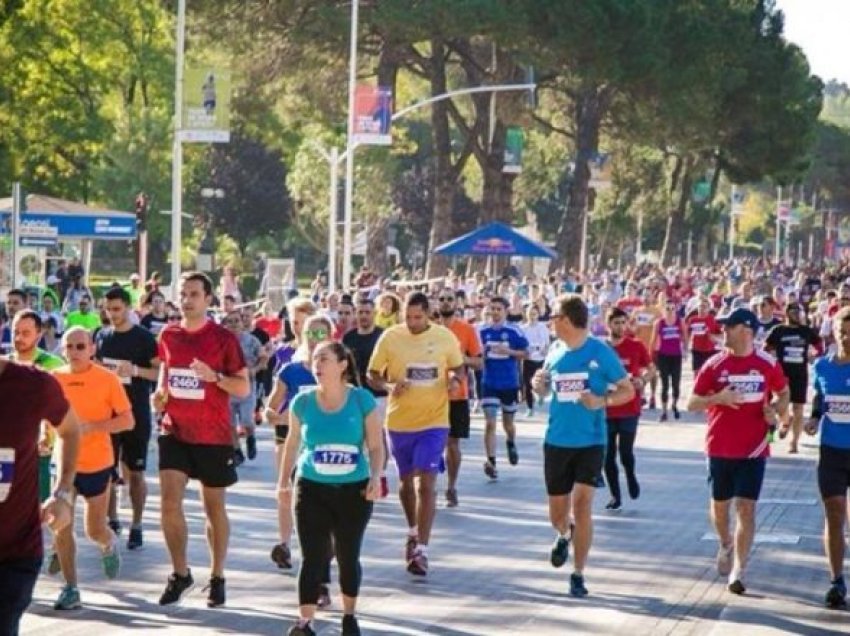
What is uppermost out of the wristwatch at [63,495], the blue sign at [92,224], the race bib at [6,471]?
the blue sign at [92,224]

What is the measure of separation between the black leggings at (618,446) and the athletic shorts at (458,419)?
4.15ft

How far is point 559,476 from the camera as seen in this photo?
1223 cm

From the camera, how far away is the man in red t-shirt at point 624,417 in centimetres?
1686

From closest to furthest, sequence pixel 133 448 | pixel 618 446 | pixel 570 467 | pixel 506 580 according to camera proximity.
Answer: pixel 570 467, pixel 506 580, pixel 133 448, pixel 618 446

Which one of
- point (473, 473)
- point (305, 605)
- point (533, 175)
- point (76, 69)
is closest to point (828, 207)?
point (533, 175)

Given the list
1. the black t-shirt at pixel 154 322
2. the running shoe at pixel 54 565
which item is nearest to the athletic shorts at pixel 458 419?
the black t-shirt at pixel 154 322

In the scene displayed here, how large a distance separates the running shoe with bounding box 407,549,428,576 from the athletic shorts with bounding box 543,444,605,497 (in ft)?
3.44

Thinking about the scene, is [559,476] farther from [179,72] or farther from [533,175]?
[533,175]

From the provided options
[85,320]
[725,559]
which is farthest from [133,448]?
[85,320]

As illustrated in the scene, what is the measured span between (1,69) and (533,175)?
3392 centimetres

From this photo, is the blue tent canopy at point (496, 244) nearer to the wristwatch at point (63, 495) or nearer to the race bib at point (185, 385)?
the race bib at point (185, 385)

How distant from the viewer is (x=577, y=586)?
12125mm

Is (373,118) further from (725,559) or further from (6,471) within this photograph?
(6,471)

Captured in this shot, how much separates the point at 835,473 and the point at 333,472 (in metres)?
3.61
